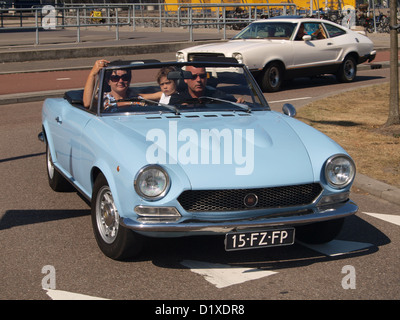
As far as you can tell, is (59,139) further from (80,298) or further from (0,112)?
(0,112)

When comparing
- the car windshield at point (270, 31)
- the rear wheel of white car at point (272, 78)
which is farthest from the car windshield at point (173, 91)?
the car windshield at point (270, 31)

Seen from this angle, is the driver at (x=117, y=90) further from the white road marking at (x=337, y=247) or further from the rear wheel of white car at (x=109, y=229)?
the white road marking at (x=337, y=247)

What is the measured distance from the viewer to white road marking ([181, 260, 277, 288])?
478 centimetres

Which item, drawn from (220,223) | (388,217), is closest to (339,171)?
(220,223)

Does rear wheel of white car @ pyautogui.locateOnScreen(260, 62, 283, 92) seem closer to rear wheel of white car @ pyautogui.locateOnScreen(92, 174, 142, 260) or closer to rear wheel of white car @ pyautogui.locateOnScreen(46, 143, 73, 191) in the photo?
rear wheel of white car @ pyautogui.locateOnScreen(46, 143, 73, 191)

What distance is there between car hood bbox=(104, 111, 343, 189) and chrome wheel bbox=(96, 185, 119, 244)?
0.41 metres

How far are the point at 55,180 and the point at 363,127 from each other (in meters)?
5.70

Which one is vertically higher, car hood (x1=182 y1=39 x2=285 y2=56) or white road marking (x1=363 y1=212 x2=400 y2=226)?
car hood (x1=182 y1=39 x2=285 y2=56)

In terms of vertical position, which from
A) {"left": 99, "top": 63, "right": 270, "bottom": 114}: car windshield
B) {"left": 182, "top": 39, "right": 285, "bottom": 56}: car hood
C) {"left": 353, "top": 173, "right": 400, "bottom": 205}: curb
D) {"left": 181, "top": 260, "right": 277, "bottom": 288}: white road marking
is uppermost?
{"left": 182, "top": 39, "right": 285, "bottom": 56}: car hood

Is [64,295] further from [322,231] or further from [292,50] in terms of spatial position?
[292,50]

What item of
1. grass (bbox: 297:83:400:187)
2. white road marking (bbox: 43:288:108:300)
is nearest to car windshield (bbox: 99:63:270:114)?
white road marking (bbox: 43:288:108:300)

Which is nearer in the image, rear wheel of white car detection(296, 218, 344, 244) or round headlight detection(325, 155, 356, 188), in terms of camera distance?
round headlight detection(325, 155, 356, 188)

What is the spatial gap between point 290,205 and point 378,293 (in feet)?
2.84
